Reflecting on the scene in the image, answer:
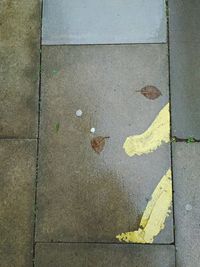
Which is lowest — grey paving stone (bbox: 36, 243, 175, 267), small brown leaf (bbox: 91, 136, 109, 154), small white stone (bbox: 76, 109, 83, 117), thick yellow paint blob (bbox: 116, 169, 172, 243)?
grey paving stone (bbox: 36, 243, 175, 267)

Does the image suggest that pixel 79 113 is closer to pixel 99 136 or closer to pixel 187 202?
pixel 99 136

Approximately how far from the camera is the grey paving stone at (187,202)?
304 cm

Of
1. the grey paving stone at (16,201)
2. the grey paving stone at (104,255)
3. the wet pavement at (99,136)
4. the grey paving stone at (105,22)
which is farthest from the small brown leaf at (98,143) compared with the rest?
the grey paving stone at (105,22)

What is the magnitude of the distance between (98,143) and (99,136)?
57 mm

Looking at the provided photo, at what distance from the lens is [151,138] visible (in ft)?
10.6

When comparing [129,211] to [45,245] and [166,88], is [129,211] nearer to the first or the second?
[45,245]

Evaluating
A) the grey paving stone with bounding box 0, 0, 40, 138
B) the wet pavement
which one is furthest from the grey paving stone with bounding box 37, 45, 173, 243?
the grey paving stone with bounding box 0, 0, 40, 138

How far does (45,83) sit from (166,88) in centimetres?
100

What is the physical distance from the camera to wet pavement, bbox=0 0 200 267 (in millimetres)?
3092

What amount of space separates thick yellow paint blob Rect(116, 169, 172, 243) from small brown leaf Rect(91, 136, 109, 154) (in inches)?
21.1

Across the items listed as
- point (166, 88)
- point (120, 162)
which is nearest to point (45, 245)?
point (120, 162)

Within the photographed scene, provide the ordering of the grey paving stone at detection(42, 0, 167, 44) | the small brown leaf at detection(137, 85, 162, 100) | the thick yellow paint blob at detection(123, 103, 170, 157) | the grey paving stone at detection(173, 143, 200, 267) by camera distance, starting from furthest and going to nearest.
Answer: the grey paving stone at detection(42, 0, 167, 44)
the small brown leaf at detection(137, 85, 162, 100)
the thick yellow paint blob at detection(123, 103, 170, 157)
the grey paving stone at detection(173, 143, 200, 267)

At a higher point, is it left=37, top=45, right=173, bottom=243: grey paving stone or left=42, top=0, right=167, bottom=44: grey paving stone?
left=42, top=0, right=167, bottom=44: grey paving stone

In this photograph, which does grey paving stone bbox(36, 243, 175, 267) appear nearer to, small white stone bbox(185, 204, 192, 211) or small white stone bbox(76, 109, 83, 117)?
small white stone bbox(185, 204, 192, 211)
